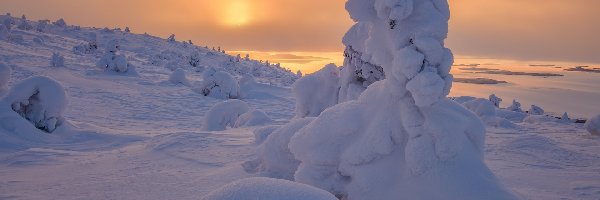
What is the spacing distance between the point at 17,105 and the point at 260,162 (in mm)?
6078

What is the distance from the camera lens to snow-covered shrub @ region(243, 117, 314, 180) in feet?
17.7

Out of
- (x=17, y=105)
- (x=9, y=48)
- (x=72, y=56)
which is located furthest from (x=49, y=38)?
(x=17, y=105)

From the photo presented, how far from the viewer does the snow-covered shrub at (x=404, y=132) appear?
3838 mm

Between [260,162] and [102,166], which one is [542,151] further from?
[102,166]

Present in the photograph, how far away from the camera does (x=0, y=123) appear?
813cm

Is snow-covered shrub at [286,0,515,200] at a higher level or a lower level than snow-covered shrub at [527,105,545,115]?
higher

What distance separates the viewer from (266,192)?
268 centimetres

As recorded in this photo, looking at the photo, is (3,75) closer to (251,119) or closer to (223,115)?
(223,115)

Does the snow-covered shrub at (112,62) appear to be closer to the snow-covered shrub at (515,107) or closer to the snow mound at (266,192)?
the snow-covered shrub at (515,107)

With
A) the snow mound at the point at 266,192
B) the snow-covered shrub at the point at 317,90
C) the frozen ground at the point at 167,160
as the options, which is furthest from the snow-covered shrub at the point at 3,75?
the snow mound at the point at 266,192

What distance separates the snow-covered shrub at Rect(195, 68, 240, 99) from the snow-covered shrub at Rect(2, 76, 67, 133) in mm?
10497

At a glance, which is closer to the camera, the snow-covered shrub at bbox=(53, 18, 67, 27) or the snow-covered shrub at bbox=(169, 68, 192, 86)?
the snow-covered shrub at bbox=(169, 68, 192, 86)

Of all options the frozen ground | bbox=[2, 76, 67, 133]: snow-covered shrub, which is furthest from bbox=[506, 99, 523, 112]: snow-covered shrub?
bbox=[2, 76, 67, 133]: snow-covered shrub

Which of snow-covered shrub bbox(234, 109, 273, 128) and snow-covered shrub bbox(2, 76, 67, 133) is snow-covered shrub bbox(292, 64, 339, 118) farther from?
snow-covered shrub bbox(2, 76, 67, 133)
